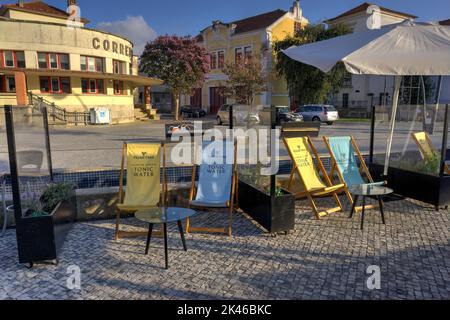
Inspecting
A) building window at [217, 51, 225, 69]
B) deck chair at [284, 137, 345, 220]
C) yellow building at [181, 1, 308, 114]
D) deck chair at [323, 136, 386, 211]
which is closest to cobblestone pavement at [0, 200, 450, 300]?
deck chair at [284, 137, 345, 220]

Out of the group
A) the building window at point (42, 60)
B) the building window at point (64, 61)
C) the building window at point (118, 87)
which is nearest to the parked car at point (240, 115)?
the building window at point (118, 87)

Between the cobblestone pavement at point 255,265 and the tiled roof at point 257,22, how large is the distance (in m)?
31.2

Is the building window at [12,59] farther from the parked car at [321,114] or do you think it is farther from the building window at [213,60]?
the building window at [213,60]

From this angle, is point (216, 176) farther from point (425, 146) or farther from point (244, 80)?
point (244, 80)

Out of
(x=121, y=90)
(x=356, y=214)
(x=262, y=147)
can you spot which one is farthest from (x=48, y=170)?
(x=121, y=90)

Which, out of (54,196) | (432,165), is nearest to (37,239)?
(54,196)

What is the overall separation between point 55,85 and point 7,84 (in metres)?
2.80

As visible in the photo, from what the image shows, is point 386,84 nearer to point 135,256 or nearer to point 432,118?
point 432,118

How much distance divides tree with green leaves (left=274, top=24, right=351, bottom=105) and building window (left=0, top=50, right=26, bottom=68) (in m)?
18.4

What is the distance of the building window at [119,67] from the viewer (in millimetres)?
27484

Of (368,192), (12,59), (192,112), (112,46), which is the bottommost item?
(368,192)

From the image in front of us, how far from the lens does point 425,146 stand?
236 inches

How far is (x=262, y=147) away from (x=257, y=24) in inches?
1184

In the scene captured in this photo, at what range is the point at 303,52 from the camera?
205 inches
